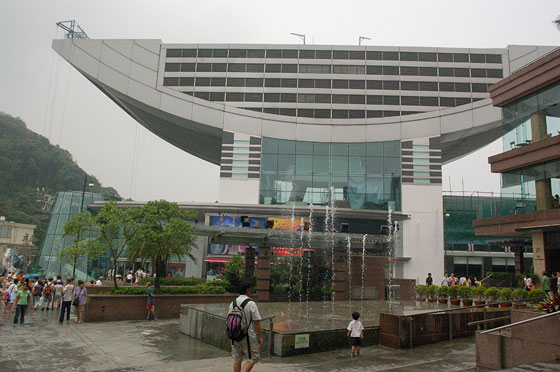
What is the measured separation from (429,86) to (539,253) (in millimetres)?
27902

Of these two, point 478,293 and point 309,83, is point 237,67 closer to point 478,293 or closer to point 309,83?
point 309,83

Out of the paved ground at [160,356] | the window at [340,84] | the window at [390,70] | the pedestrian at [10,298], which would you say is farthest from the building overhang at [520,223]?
the pedestrian at [10,298]

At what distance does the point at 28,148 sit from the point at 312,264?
8816 cm

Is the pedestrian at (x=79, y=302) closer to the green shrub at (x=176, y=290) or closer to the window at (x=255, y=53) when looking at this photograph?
the green shrub at (x=176, y=290)

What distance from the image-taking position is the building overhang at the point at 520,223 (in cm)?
2539

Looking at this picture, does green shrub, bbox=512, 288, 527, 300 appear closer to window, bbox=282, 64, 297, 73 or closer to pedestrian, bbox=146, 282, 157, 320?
pedestrian, bbox=146, 282, 157, 320

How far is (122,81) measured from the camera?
166 ft

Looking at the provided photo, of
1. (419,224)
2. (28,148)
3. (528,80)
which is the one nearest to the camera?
(528,80)

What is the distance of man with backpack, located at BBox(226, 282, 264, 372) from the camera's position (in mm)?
6902

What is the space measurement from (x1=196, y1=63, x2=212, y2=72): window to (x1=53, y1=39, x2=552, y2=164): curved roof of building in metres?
0.12

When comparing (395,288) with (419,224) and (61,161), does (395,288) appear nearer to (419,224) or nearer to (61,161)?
(419,224)

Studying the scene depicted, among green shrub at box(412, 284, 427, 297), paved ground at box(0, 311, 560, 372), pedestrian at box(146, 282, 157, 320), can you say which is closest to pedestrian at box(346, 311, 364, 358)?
paved ground at box(0, 311, 560, 372)

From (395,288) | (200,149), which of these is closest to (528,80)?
Result: (395,288)

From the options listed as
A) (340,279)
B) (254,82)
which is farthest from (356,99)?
(340,279)
